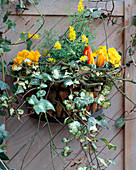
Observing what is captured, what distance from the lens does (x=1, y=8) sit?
1.32 m

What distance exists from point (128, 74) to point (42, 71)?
0.57 m

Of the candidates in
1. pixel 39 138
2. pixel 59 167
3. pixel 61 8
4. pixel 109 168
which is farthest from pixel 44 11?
pixel 109 168

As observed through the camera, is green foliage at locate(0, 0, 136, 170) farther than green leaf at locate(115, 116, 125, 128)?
No

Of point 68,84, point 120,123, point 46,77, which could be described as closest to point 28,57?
point 46,77

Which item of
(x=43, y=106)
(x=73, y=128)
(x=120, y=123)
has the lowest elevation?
(x=120, y=123)

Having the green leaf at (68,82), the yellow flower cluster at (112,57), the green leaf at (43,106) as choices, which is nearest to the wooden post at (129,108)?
the yellow flower cluster at (112,57)

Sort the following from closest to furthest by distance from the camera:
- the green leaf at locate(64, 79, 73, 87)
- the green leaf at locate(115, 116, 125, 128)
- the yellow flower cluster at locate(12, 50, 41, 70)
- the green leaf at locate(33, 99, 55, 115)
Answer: the green leaf at locate(33, 99, 55, 115) < the green leaf at locate(64, 79, 73, 87) < the yellow flower cluster at locate(12, 50, 41, 70) < the green leaf at locate(115, 116, 125, 128)

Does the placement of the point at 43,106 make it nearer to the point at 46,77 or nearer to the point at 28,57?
the point at 46,77

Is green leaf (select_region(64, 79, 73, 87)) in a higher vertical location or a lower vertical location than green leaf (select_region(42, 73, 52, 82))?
lower

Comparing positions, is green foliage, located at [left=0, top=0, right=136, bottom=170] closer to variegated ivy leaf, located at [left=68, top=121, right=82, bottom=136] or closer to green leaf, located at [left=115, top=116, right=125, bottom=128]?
variegated ivy leaf, located at [left=68, top=121, right=82, bottom=136]

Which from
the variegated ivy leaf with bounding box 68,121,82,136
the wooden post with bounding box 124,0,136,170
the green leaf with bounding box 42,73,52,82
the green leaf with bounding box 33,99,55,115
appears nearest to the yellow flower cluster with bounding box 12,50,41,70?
the green leaf with bounding box 42,73,52,82

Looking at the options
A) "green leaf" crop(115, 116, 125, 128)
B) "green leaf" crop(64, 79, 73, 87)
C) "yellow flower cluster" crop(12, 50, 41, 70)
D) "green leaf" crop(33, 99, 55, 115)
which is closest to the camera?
"green leaf" crop(33, 99, 55, 115)

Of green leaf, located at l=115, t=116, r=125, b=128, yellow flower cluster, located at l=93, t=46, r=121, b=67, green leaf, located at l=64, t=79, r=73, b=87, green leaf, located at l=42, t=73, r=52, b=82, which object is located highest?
yellow flower cluster, located at l=93, t=46, r=121, b=67

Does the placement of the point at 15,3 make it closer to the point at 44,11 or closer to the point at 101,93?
the point at 44,11
